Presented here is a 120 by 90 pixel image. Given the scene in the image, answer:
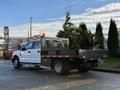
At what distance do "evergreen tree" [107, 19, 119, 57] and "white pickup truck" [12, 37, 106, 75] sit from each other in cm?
1205

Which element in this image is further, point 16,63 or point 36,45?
point 16,63

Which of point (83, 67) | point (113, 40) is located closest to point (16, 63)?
point (83, 67)

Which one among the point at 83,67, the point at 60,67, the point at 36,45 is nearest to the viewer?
the point at 60,67

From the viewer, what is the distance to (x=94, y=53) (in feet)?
64.0

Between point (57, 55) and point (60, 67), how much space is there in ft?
2.30

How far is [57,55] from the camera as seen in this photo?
783 inches

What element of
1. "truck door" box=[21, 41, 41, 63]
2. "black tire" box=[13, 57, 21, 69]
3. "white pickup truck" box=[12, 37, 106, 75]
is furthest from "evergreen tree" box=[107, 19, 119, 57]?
"truck door" box=[21, 41, 41, 63]

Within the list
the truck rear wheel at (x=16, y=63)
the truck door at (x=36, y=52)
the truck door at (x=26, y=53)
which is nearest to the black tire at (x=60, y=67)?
the truck door at (x=36, y=52)

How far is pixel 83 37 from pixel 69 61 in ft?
31.7

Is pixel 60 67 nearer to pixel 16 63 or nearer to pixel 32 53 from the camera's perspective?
pixel 32 53

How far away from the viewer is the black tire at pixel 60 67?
1948cm

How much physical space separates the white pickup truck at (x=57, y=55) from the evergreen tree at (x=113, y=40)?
1205 centimetres

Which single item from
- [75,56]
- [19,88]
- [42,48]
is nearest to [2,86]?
[19,88]

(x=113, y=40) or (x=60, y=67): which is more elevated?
(x=113, y=40)
